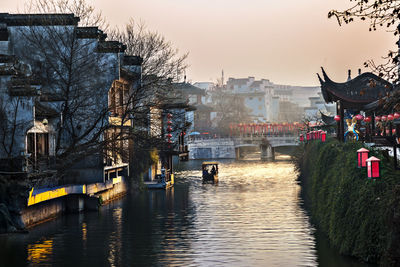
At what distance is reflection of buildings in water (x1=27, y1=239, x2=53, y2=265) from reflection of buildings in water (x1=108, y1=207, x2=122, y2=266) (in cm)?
214

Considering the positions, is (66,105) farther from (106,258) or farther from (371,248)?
(371,248)

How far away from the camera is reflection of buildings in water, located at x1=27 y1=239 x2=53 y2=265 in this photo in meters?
21.1

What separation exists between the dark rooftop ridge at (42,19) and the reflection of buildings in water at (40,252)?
12923 mm

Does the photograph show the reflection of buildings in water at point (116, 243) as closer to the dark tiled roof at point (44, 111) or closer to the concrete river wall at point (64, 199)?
the concrete river wall at point (64, 199)

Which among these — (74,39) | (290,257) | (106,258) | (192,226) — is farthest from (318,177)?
(74,39)

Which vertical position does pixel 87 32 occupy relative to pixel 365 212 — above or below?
above

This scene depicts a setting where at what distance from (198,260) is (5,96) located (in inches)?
457

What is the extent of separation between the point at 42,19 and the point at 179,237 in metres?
14.2

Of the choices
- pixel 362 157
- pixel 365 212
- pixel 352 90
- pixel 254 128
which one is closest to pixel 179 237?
pixel 362 157

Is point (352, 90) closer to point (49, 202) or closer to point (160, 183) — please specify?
point (160, 183)

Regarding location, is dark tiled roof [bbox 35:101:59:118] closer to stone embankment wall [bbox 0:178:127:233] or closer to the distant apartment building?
stone embankment wall [bbox 0:178:127:233]

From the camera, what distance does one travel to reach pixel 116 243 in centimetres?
2428

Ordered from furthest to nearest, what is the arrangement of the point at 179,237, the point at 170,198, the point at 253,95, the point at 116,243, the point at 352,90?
the point at 253,95
the point at 170,198
the point at 352,90
the point at 179,237
the point at 116,243

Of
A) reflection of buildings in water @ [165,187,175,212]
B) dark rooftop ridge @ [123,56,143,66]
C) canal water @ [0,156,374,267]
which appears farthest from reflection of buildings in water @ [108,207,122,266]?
dark rooftop ridge @ [123,56,143,66]
